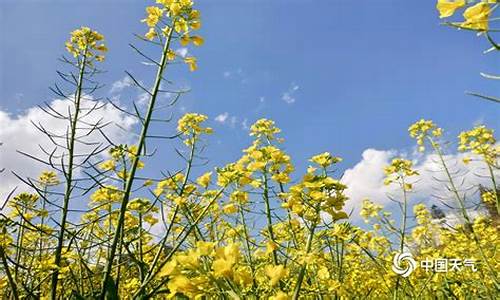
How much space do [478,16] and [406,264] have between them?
138 inches

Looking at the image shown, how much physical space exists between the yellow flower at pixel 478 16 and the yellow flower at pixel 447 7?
0.08 metres

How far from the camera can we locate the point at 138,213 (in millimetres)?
3162

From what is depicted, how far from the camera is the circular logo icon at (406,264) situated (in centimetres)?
366

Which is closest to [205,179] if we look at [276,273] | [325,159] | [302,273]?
[325,159]

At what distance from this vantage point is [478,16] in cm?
105

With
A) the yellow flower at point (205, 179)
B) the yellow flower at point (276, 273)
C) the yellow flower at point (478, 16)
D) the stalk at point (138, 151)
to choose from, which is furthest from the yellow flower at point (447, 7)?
the yellow flower at point (205, 179)

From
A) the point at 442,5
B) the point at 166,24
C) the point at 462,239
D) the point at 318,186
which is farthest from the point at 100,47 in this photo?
the point at 462,239

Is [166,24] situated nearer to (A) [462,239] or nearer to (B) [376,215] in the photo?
(B) [376,215]

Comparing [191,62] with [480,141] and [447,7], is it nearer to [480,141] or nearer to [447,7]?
[447,7]

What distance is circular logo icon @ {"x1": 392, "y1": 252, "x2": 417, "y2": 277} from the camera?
12.0 ft

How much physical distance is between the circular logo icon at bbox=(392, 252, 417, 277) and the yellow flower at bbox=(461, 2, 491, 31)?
2999 mm

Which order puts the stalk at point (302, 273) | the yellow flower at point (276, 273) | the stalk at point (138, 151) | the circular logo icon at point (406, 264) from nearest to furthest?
the yellow flower at point (276, 273)
the stalk at point (302, 273)
the stalk at point (138, 151)
the circular logo icon at point (406, 264)

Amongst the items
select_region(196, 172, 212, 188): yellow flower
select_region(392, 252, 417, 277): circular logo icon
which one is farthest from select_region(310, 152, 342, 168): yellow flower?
select_region(392, 252, 417, 277): circular logo icon

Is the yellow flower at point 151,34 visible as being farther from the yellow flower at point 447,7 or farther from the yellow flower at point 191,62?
the yellow flower at point 447,7
